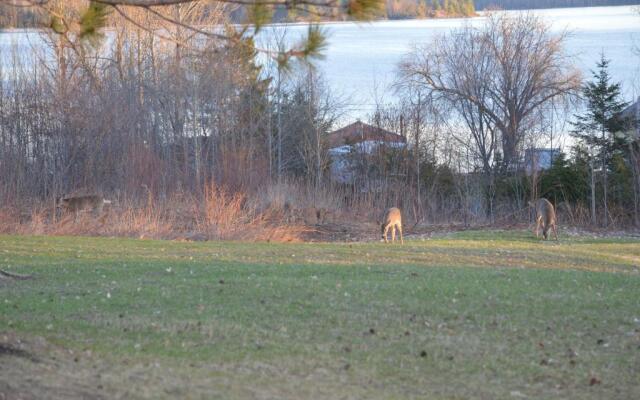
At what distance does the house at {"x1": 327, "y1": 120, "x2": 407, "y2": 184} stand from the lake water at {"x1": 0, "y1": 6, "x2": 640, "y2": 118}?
8.37ft

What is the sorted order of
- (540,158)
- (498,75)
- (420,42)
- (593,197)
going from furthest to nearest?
(420,42) < (498,75) < (540,158) < (593,197)

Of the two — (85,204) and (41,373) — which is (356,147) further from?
(41,373)

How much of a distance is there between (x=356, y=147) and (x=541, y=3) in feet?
30.6

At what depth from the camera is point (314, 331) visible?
9422 mm

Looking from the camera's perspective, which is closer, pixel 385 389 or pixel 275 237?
pixel 385 389

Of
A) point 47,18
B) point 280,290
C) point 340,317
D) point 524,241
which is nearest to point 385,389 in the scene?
point 340,317

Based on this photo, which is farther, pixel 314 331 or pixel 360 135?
pixel 360 135

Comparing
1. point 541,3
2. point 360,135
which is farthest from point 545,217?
point 541,3

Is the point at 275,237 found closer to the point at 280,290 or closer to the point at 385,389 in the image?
the point at 280,290

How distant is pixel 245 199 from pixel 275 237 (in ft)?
14.8

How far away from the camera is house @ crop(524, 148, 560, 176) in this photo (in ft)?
117

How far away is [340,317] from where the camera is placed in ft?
32.9

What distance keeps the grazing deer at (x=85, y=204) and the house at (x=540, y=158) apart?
57.2ft

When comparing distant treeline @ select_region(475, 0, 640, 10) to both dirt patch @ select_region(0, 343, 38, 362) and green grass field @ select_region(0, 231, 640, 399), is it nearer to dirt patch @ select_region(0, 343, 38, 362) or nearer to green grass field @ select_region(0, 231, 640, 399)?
green grass field @ select_region(0, 231, 640, 399)
